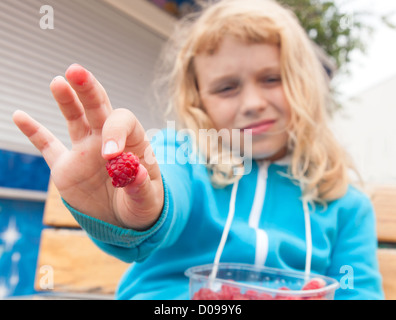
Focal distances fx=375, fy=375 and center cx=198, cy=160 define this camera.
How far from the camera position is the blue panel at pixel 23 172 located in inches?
42.2

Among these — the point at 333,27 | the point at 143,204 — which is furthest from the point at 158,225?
the point at 333,27

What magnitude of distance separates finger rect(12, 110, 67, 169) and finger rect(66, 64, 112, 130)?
0.17 feet

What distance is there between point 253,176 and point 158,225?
32cm

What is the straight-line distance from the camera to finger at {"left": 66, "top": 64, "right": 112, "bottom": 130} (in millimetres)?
266

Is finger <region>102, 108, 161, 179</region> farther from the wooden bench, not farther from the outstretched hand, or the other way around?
the wooden bench

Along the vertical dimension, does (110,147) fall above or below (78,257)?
above

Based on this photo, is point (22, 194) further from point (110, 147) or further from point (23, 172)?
point (110, 147)

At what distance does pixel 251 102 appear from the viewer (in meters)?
0.62

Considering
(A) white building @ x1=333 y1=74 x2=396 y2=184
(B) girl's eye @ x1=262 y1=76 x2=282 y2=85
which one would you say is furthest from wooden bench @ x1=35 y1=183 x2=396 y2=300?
(A) white building @ x1=333 y1=74 x2=396 y2=184

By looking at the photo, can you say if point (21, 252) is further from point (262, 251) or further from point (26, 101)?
point (26, 101)

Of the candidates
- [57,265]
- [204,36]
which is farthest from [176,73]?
[57,265]

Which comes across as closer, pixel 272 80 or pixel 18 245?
pixel 272 80

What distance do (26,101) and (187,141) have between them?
0.34m

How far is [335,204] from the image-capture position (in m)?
0.67
